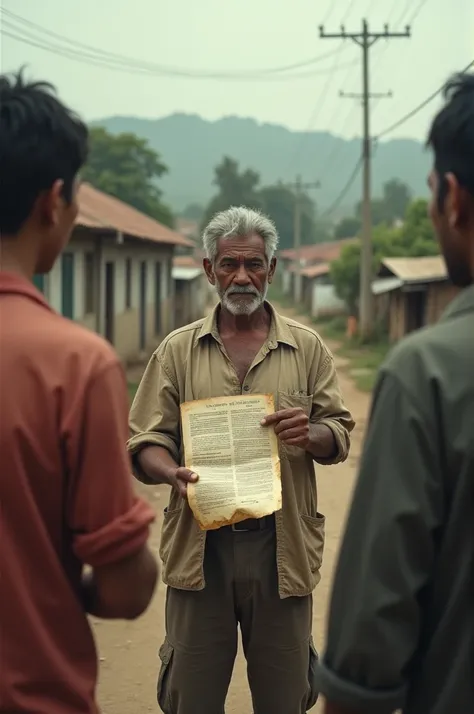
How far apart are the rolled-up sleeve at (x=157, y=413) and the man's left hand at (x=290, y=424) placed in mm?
361

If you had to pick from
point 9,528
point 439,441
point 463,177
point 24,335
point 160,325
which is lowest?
point 160,325

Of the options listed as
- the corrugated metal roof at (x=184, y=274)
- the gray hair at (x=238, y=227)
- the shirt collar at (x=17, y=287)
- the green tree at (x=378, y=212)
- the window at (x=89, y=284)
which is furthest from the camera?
the green tree at (x=378, y=212)

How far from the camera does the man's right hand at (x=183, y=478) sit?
103 inches

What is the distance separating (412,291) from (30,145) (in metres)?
20.1

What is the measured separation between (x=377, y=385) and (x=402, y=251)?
81.2 feet

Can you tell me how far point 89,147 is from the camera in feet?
5.23

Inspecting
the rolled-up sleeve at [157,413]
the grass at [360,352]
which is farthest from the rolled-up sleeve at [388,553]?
the grass at [360,352]

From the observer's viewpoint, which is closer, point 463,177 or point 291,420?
point 463,177

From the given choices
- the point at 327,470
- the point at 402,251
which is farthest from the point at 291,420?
the point at 402,251

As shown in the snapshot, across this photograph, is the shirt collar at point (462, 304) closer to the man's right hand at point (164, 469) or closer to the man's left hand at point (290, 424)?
the man's left hand at point (290, 424)

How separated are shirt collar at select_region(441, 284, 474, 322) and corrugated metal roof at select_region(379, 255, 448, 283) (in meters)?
16.8

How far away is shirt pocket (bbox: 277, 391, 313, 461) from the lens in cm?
279

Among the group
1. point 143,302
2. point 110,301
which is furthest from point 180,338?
point 143,302

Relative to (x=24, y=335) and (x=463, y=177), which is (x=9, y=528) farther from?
(x=463, y=177)
